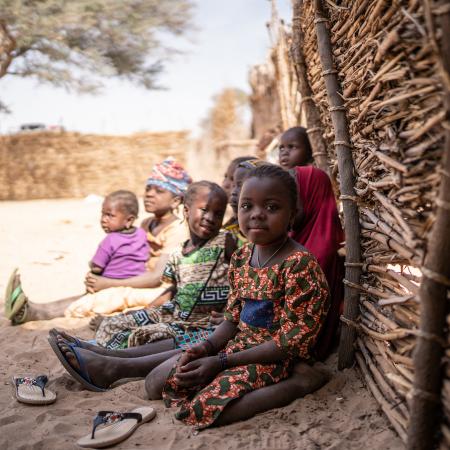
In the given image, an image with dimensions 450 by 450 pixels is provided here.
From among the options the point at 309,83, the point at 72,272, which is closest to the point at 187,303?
the point at 309,83

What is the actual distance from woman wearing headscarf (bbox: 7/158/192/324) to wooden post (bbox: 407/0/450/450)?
8.73 ft

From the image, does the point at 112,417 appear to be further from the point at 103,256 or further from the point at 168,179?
the point at 168,179

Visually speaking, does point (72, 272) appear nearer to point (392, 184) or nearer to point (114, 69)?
point (392, 184)

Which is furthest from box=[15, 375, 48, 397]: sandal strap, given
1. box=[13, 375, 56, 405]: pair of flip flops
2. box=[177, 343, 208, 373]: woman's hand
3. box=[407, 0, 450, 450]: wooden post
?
box=[407, 0, 450, 450]: wooden post

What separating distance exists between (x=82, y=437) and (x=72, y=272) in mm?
5070

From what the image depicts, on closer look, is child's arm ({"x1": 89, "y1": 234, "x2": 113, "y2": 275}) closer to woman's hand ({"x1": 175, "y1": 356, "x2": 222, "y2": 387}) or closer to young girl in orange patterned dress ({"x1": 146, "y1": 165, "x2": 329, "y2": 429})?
young girl in orange patterned dress ({"x1": 146, "y1": 165, "x2": 329, "y2": 429})

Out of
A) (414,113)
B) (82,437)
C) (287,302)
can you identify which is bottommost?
(82,437)

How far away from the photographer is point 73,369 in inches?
113

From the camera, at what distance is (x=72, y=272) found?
7148mm

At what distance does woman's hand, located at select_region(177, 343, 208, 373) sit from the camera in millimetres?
2484

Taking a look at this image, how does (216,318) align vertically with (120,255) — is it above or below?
below

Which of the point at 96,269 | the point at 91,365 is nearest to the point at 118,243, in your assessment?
the point at 96,269

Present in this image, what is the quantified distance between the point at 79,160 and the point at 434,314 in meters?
15.4

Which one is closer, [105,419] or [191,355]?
[105,419]
